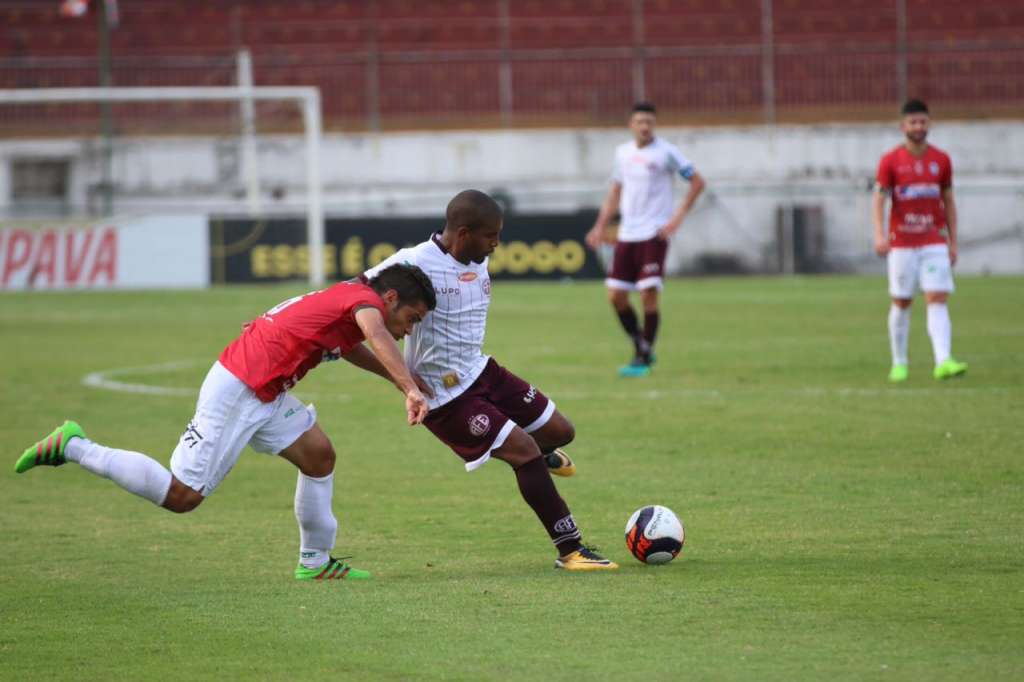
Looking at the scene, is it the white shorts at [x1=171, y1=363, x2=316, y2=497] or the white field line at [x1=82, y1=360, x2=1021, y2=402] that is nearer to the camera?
the white shorts at [x1=171, y1=363, x2=316, y2=497]

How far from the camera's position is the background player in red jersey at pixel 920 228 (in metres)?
13.7

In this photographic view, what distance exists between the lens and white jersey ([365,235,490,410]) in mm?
7082

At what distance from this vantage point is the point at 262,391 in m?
6.66

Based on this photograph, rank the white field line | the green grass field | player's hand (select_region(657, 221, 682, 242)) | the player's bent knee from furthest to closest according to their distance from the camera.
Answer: player's hand (select_region(657, 221, 682, 242)) → the white field line → the player's bent knee → the green grass field

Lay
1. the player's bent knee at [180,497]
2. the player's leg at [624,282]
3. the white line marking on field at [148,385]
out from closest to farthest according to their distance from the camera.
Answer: the player's bent knee at [180,497] < the white line marking on field at [148,385] < the player's leg at [624,282]

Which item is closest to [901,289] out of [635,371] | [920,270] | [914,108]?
[920,270]

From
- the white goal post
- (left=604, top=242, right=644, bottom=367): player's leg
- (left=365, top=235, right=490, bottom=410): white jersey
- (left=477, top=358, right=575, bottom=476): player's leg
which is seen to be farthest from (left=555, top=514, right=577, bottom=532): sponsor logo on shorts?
the white goal post

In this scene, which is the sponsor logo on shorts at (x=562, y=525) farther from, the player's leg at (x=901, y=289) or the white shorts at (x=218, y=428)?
the player's leg at (x=901, y=289)

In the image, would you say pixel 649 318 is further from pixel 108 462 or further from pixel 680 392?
pixel 108 462

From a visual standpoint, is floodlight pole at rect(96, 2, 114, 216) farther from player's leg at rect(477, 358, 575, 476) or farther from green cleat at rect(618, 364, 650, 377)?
player's leg at rect(477, 358, 575, 476)

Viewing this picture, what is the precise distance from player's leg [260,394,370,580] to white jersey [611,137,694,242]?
8967mm

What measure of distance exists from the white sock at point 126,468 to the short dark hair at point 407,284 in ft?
3.99

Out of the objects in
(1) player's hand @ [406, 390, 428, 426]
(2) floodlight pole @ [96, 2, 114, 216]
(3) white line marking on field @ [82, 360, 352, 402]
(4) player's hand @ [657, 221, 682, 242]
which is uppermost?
(2) floodlight pole @ [96, 2, 114, 216]

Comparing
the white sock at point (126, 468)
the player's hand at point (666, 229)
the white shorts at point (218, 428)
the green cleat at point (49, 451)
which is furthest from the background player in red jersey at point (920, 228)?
the green cleat at point (49, 451)
